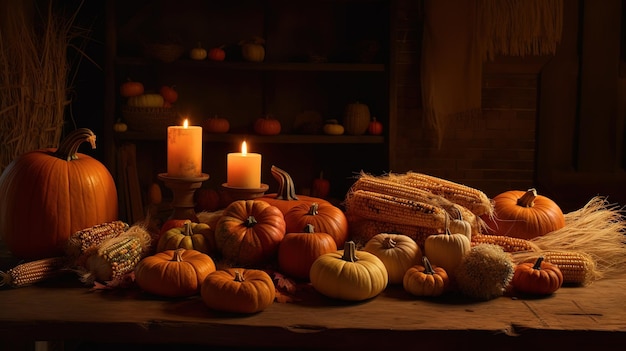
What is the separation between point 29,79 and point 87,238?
81.1 inches

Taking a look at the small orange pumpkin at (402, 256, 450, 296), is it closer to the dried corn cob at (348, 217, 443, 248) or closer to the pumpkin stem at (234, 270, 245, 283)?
the dried corn cob at (348, 217, 443, 248)

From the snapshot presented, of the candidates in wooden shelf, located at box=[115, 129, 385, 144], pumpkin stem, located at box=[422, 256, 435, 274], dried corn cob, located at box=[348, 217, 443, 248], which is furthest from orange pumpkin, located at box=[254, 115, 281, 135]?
pumpkin stem, located at box=[422, 256, 435, 274]

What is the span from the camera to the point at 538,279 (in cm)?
169

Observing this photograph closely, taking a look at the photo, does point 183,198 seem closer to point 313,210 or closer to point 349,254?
point 313,210

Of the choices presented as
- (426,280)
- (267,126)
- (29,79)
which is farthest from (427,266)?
(267,126)

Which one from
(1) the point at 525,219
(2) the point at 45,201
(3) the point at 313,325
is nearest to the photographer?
(3) the point at 313,325

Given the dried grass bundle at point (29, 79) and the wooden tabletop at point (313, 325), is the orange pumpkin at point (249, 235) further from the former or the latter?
the dried grass bundle at point (29, 79)

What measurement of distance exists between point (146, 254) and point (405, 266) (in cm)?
68

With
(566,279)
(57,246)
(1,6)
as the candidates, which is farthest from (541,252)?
(1,6)

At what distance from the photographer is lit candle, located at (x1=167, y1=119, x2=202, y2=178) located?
1.97 metres

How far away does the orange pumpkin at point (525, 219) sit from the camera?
212cm

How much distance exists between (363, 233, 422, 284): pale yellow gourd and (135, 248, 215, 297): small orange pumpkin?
17.3 inches

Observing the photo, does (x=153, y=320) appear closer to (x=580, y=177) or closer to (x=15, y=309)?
(x=15, y=309)

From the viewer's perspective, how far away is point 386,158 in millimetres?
4316
